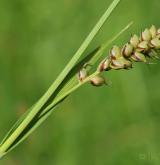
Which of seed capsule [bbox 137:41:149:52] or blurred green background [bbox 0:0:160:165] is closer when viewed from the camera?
seed capsule [bbox 137:41:149:52]

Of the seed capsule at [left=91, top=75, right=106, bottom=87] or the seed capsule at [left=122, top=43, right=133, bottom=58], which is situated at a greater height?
the seed capsule at [left=122, top=43, right=133, bottom=58]

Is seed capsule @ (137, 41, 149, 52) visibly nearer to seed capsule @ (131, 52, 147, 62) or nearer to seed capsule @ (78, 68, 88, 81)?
seed capsule @ (131, 52, 147, 62)

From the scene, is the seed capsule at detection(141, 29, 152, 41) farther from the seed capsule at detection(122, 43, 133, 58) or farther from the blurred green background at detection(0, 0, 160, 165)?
the blurred green background at detection(0, 0, 160, 165)

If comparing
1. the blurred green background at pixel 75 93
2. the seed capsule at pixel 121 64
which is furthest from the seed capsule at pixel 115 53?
the blurred green background at pixel 75 93

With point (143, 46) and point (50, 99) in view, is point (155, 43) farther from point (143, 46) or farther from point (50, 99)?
point (50, 99)

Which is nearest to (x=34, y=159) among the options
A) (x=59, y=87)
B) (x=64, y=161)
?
(x=64, y=161)

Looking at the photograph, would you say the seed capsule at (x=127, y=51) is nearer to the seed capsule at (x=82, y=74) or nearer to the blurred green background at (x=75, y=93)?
the seed capsule at (x=82, y=74)

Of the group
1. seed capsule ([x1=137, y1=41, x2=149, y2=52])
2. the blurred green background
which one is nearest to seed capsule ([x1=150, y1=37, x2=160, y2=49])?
seed capsule ([x1=137, y1=41, x2=149, y2=52])

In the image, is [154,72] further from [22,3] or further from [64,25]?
[22,3]

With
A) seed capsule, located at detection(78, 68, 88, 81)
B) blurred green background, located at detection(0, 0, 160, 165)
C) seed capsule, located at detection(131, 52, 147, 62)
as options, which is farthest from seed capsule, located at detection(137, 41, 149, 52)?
blurred green background, located at detection(0, 0, 160, 165)

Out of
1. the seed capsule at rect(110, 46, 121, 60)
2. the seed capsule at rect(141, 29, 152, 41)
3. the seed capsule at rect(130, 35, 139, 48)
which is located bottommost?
the seed capsule at rect(141, 29, 152, 41)
